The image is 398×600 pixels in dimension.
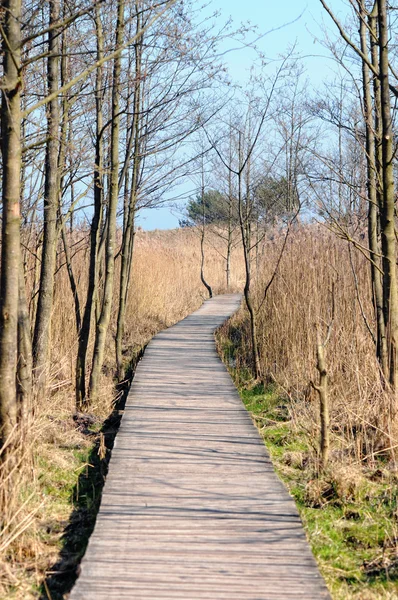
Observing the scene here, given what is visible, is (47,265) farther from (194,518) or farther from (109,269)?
(194,518)

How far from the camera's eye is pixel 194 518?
351 centimetres

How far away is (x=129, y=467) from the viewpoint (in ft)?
14.1

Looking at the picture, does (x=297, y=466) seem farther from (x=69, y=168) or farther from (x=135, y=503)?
(x=69, y=168)

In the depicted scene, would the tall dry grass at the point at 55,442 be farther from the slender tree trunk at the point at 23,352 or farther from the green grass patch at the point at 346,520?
the green grass patch at the point at 346,520

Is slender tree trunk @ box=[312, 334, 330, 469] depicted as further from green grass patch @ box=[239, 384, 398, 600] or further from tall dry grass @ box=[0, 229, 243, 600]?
tall dry grass @ box=[0, 229, 243, 600]

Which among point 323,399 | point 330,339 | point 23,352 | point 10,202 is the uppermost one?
point 10,202

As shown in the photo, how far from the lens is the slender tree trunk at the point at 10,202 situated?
3.64 m

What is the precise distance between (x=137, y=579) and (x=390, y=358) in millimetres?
2822

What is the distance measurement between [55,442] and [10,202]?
2.22 m

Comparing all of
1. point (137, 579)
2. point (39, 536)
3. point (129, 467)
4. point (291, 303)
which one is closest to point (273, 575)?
point (137, 579)

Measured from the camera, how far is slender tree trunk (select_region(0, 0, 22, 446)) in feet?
11.9

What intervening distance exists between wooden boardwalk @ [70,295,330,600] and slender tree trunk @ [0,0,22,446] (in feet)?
2.97

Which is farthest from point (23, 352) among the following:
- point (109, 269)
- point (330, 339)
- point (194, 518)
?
point (330, 339)

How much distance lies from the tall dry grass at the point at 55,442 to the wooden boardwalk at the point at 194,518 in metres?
0.31
